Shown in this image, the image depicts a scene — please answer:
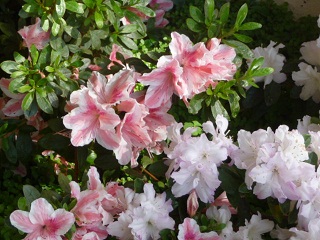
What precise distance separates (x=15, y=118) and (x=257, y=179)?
87cm

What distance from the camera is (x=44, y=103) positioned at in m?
1.81

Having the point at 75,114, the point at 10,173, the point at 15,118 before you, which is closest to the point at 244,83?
the point at 75,114

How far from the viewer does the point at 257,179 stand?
1.46 meters

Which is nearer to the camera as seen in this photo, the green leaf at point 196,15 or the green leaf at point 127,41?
the green leaf at point 196,15

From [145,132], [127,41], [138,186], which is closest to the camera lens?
[138,186]

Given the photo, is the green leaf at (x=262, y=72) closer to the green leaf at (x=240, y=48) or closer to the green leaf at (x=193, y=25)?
the green leaf at (x=240, y=48)

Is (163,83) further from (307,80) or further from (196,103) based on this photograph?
(307,80)

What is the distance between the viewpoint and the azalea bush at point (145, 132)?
59.9 inches

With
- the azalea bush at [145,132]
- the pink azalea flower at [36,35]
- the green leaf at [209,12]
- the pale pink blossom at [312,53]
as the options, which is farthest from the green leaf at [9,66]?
the pale pink blossom at [312,53]

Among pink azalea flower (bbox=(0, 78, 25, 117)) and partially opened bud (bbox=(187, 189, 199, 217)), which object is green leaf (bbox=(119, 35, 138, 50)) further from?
partially opened bud (bbox=(187, 189, 199, 217))

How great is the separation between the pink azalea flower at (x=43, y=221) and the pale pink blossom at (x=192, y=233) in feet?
0.86

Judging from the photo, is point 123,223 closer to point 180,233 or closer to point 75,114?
point 180,233

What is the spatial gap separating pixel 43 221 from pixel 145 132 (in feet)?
1.28

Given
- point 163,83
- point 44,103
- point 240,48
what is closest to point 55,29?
point 44,103
